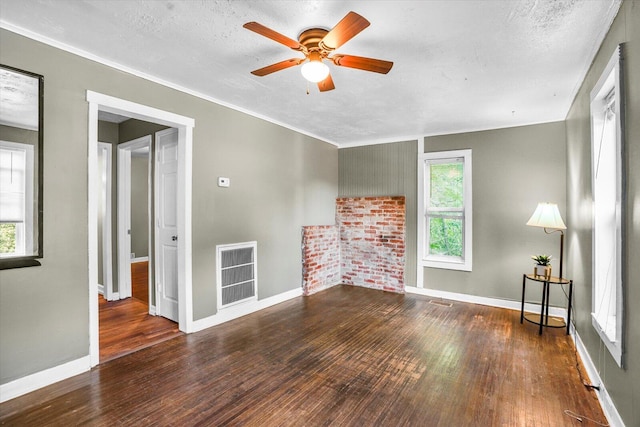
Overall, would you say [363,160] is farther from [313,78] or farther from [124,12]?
[124,12]

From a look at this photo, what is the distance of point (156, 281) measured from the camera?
3955 millimetres

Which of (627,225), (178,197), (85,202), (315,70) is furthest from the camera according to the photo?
(178,197)

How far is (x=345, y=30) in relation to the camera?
1.82 meters

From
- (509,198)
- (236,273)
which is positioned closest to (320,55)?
(236,273)

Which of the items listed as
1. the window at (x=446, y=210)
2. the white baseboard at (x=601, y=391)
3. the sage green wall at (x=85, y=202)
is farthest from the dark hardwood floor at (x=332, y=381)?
the window at (x=446, y=210)

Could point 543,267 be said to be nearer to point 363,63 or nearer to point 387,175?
point 387,175

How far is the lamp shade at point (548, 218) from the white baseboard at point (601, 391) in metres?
1.15

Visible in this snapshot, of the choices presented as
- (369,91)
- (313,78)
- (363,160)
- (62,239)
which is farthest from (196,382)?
(363,160)

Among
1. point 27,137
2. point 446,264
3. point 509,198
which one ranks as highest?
point 27,137

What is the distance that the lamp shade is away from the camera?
137 inches

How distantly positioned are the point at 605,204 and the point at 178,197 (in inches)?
149

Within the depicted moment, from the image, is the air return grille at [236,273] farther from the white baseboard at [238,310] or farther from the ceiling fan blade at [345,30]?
the ceiling fan blade at [345,30]

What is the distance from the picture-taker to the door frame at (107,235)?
451 cm

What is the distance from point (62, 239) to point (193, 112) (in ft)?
5.62
